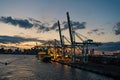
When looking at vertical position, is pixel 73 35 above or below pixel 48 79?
above

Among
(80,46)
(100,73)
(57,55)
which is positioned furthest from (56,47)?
(100,73)

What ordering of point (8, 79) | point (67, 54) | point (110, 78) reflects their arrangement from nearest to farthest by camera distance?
point (110, 78) < point (8, 79) < point (67, 54)

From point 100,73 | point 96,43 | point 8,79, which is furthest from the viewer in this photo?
point 96,43

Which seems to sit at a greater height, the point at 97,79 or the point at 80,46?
the point at 80,46

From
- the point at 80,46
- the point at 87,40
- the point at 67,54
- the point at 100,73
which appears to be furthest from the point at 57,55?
the point at 100,73

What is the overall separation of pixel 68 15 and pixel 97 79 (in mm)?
55381

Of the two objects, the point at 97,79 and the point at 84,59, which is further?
the point at 84,59

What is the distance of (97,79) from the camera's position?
2111 inches

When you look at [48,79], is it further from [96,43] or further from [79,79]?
[96,43]

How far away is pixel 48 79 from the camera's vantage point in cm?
5516

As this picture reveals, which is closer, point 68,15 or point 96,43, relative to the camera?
point 68,15

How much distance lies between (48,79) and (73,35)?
56.8 m

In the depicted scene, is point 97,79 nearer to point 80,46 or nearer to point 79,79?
Result: point 79,79

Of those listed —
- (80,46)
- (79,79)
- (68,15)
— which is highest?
(68,15)
